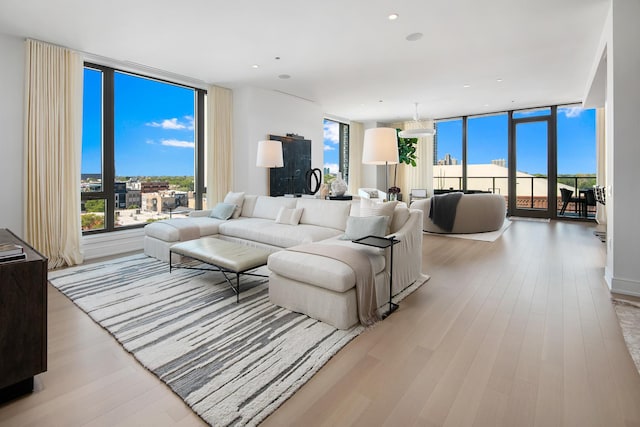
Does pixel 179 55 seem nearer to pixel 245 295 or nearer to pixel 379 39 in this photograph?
pixel 379 39

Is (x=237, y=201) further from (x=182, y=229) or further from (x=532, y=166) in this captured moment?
(x=532, y=166)

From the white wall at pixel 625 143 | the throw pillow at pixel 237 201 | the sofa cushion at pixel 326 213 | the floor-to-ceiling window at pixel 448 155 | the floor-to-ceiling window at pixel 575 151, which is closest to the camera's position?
the white wall at pixel 625 143

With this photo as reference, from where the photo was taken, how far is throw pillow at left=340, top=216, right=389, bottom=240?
2926 millimetres

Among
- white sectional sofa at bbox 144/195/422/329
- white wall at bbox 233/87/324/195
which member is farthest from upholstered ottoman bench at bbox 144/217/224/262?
white wall at bbox 233/87/324/195

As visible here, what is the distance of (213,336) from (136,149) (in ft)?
13.6

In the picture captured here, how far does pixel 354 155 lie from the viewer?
31.7 feet

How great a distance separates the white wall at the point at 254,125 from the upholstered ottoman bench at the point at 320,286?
Result: 144 inches

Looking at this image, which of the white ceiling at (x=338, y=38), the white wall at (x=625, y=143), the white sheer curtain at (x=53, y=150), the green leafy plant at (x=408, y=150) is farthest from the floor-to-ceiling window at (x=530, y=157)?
the white sheer curtain at (x=53, y=150)

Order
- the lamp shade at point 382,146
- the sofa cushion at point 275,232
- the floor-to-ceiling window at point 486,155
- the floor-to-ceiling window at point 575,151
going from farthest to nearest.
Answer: the floor-to-ceiling window at point 486,155 → the floor-to-ceiling window at point 575,151 → the sofa cushion at point 275,232 → the lamp shade at point 382,146

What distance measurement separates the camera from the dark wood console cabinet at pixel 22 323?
5.08 ft

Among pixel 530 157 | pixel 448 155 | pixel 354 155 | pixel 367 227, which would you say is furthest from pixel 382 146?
pixel 448 155

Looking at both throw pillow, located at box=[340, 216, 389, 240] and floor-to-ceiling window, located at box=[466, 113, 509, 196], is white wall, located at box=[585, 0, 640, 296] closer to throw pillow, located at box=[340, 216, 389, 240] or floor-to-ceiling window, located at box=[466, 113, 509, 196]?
throw pillow, located at box=[340, 216, 389, 240]

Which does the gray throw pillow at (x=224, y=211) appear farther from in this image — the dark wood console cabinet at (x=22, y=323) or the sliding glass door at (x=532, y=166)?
the sliding glass door at (x=532, y=166)

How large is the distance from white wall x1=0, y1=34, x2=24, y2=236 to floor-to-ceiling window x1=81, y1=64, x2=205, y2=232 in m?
0.74
